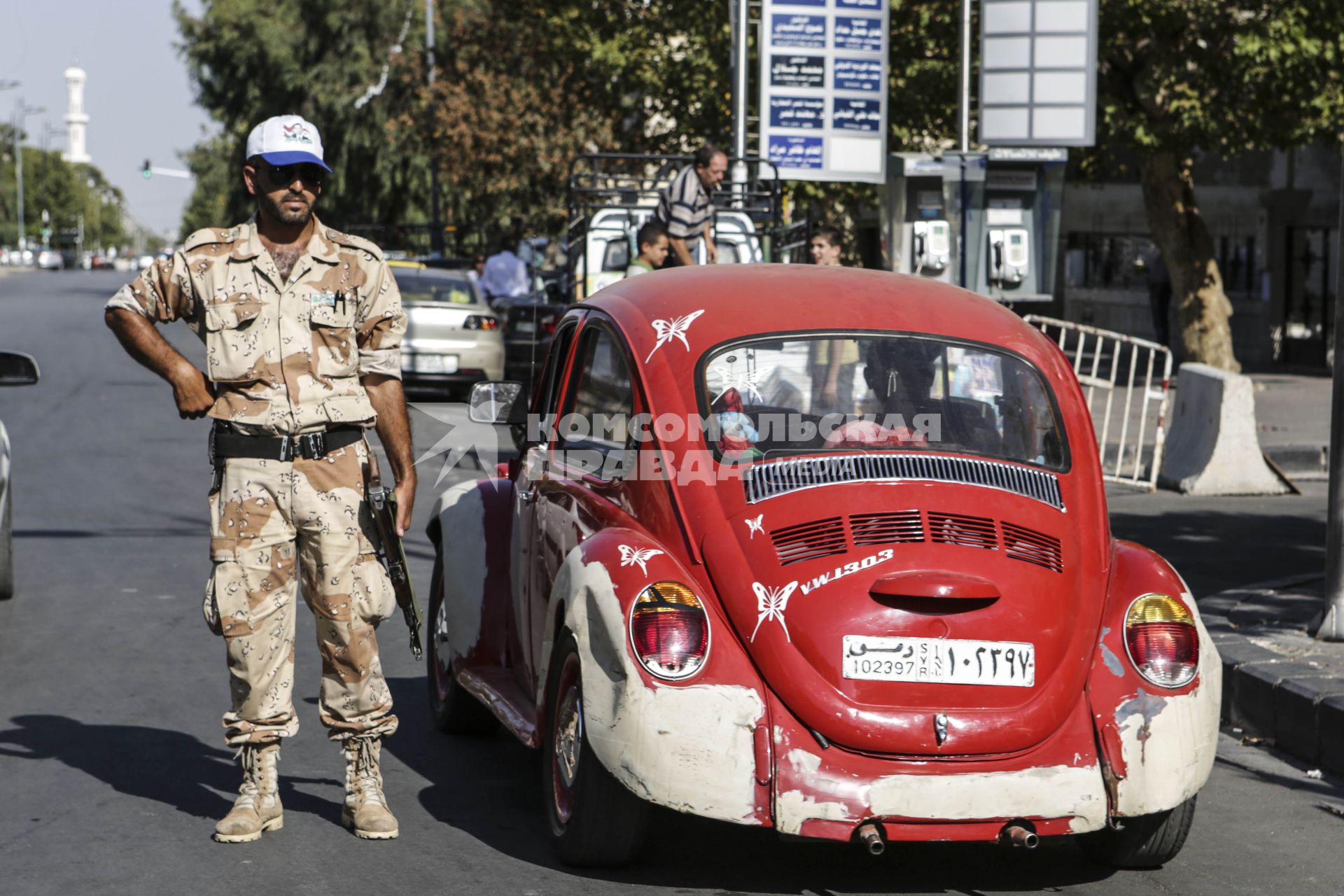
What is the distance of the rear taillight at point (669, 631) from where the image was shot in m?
4.65

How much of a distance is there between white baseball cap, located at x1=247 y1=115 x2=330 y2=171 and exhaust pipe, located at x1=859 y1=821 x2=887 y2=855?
2316mm

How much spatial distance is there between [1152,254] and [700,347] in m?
26.9

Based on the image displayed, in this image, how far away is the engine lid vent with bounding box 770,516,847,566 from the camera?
474cm

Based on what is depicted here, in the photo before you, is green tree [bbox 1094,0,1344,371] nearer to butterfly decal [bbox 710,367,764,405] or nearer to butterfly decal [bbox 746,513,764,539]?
butterfly decal [bbox 710,367,764,405]

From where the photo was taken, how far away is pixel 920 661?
4613mm

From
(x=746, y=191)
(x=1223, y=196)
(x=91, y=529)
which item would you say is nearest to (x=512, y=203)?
(x=1223, y=196)

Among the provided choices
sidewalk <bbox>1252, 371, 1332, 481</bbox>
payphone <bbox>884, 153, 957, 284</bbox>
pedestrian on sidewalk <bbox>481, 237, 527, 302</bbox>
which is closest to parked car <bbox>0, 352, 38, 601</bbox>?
sidewalk <bbox>1252, 371, 1332, 481</bbox>

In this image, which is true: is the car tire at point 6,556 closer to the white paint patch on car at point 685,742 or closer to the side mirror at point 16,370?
the side mirror at point 16,370

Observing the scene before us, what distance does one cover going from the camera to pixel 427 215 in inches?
2128

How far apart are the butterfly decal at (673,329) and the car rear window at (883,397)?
126mm

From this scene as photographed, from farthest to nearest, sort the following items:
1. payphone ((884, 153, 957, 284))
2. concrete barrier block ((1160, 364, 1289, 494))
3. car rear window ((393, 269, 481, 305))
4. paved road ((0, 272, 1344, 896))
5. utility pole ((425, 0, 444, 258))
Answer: utility pole ((425, 0, 444, 258))
car rear window ((393, 269, 481, 305))
payphone ((884, 153, 957, 284))
concrete barrier block ((1160, 364, 1289, 494))
paved road ((0, 272, 1344, 896))

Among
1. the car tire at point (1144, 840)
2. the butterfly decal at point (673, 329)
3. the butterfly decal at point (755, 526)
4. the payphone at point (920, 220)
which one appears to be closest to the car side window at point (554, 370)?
the butterfly decal at point (673, 329)

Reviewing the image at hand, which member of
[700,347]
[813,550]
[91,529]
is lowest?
[91,529]

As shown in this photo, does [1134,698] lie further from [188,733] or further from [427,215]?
[427,215]
